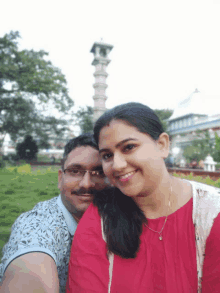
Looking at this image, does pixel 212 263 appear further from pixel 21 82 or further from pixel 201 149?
pixel 201 149

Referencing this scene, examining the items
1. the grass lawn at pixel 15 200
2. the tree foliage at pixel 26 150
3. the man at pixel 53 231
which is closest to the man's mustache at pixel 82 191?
the man at pixel 53 231

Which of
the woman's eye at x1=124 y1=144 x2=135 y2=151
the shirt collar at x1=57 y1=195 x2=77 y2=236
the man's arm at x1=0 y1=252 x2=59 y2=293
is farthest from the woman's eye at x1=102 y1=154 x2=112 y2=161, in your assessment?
the man's arm at x1=0 y1=252 x2=59 y2=293

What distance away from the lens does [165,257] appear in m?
1.19

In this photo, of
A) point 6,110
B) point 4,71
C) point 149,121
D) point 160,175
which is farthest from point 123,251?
point 6,110

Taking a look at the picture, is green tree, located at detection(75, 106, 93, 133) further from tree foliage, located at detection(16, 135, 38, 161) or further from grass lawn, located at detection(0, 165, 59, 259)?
grass lawn, located at detection(0, 165, 59, 259)

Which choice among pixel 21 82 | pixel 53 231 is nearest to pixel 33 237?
pixel 53 231

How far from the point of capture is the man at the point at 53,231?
1037 mm

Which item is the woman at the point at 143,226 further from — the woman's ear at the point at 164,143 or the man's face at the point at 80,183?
the man's face at the point at 80,183

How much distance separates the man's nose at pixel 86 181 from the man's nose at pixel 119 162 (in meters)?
0.38

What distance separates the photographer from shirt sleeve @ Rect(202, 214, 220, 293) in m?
1.08

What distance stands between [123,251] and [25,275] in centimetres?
46

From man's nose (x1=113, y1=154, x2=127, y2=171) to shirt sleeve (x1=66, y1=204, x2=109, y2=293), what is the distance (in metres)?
0.34

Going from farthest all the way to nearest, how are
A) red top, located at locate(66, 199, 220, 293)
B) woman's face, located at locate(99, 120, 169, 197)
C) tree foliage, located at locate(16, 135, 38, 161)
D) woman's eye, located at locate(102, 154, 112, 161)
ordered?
tree foliage, located at locate(16, 135, 38, 161) < woman's eye, located at locate(102, 154, 112, 161) < woman's face, located at locate(99, 120, 169, 197) < red top, located at locate(66, 199, 220, 293)

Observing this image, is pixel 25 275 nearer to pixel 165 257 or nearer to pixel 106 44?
pixel 165 257
